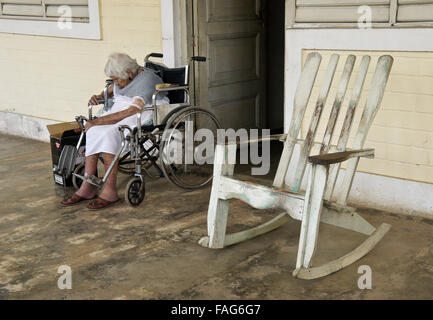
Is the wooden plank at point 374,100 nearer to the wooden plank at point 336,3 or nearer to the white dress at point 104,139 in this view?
the wooden plank at point 336,3

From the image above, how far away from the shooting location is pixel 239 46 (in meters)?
5.52

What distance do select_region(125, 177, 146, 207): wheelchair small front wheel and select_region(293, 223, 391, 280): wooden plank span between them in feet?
5.07

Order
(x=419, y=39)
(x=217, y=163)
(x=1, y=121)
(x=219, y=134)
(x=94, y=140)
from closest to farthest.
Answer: (x=217, y=163), (x=419, y=39), (x=94, y=140), (x=219, y=134), (x=1, y=121)

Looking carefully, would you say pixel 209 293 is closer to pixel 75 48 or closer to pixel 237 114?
pixel 237 114

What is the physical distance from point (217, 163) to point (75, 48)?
3.20 meters

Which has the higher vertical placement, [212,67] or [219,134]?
[212,67]

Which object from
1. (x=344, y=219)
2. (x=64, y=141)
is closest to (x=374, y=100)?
(x=344, y=219)

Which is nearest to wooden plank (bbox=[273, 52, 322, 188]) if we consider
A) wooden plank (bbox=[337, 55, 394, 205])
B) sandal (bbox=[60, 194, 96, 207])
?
wooden plank (bbox=[337, 55, 394, 205])

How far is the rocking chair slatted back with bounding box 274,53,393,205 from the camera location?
131 inches

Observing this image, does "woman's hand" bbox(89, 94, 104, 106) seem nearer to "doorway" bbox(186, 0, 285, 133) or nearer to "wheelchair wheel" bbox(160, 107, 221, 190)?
"wheelchair wheel" bbox(160, 107, 221, 190)

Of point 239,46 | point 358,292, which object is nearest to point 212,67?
point 239,46

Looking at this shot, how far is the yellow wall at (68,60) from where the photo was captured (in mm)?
5316

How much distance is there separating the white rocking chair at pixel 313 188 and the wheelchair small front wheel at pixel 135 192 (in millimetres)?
873
